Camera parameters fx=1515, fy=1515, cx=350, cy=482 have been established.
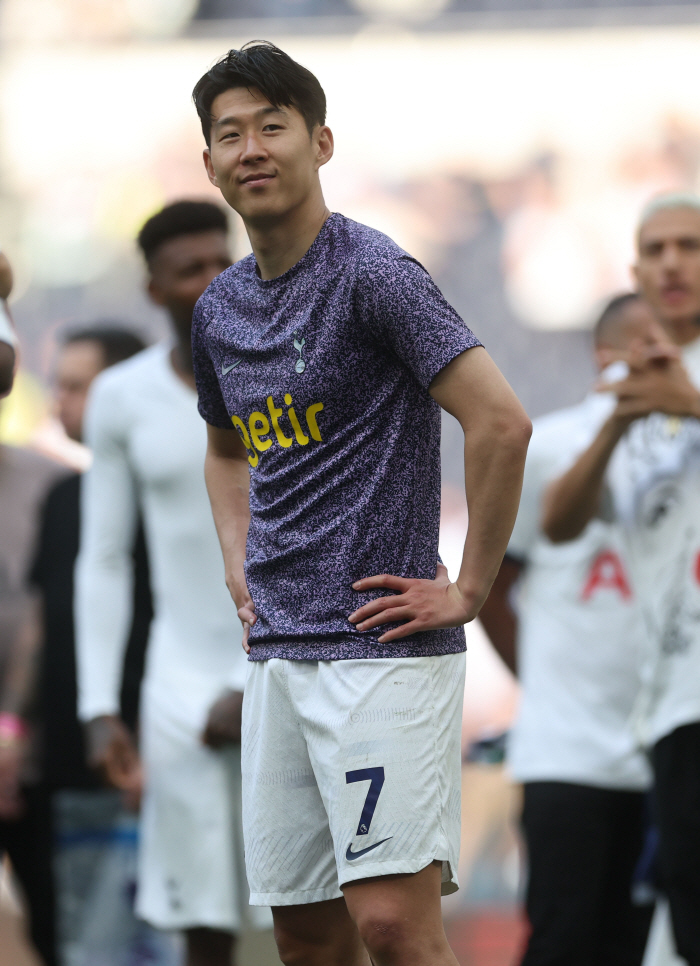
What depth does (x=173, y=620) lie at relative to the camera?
3.94m

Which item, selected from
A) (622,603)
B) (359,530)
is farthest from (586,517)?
(359,530)

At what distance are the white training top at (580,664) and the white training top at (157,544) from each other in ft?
2.87

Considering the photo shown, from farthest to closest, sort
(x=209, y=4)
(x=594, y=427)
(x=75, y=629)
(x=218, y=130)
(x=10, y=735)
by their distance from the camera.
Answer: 1. (x=209, y=4)
2. (x=75, y=629)
3. (x=10, y=735)
4. (x=594, y=427)
5. (x=218, y=130)

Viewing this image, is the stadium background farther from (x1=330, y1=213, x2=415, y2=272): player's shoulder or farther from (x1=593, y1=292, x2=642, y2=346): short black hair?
(x1=330, y1=213, x2=415, y2=272): player's shoulder

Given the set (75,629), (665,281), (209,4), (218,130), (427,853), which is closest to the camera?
(427,853)

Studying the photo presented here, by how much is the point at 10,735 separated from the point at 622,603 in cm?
191

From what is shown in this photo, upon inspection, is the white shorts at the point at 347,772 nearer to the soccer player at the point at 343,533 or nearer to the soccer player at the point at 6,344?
the soccer player at the point at 343,533

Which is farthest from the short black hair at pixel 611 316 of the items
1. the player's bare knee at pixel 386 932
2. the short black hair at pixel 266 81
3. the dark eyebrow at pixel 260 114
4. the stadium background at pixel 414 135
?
the stadium background at pixel 414 135

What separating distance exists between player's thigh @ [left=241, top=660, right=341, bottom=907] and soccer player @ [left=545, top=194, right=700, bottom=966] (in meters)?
Answer: 1.37

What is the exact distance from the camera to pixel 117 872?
4875 mm

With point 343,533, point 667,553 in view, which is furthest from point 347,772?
point 667,553

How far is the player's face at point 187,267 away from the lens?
4.00 meters

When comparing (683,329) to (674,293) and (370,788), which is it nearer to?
(674,293)

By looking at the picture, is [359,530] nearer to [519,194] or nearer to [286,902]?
[286,902]
